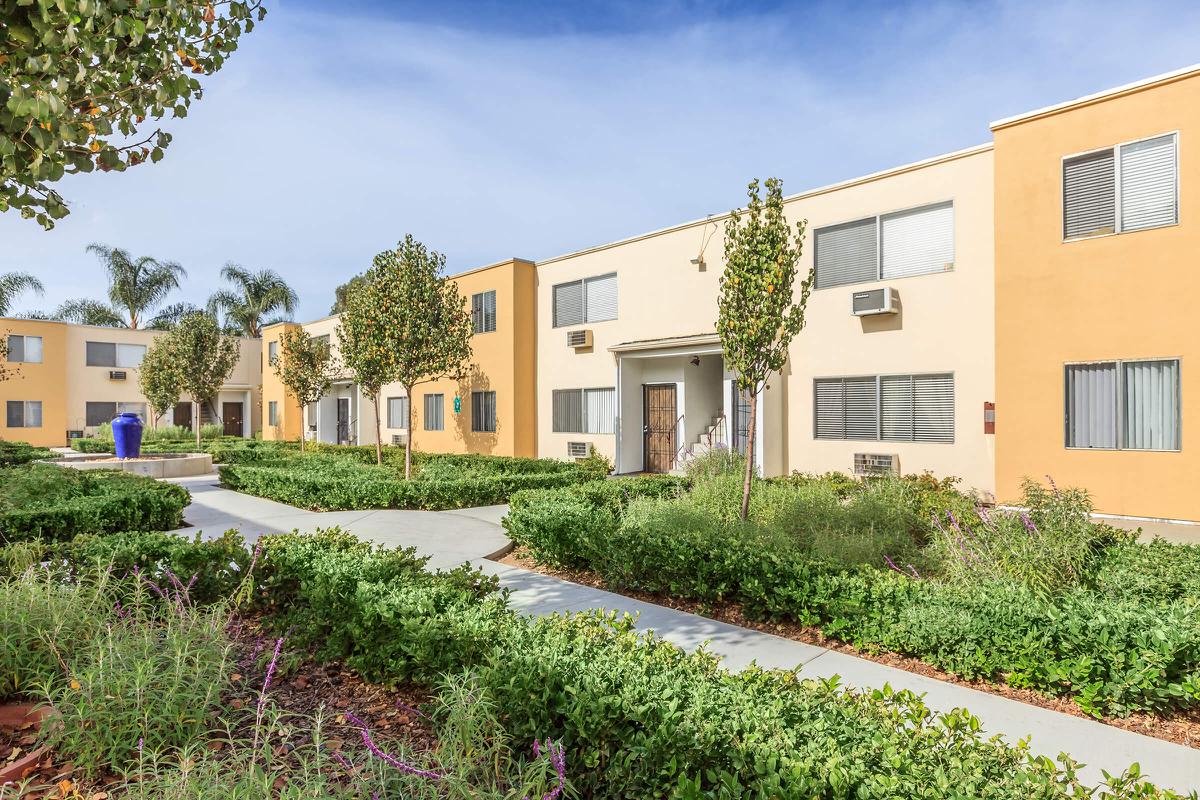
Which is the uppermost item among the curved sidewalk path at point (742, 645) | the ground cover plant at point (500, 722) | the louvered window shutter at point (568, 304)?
the louvered window shutter at point (568, 304)

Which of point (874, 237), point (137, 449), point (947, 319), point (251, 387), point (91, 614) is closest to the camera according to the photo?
point (91, 614)

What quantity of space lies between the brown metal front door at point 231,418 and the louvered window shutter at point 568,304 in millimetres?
27544

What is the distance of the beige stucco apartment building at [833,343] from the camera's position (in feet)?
37.4

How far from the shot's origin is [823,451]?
43.0ft

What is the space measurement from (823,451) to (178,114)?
12091mm

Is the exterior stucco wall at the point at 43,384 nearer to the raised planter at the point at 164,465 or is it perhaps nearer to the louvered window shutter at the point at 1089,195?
the raised planter at the point at 164,465

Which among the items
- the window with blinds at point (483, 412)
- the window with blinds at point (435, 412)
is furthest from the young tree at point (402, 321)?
the window with blinds at point (435, 412)

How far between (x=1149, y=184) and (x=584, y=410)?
12.4 m

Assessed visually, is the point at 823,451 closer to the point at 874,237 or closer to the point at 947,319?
the point at 947,319

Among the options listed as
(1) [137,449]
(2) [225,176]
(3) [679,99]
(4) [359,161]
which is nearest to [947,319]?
(3) [679,99]

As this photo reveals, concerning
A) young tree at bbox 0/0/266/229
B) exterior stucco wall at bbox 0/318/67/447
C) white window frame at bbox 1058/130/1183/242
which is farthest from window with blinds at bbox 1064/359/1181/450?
exterior stucco wall at bbox 0/318/67/447

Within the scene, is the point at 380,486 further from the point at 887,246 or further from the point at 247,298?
the point at 247,298

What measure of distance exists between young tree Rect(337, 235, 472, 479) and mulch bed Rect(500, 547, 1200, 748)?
30.1 feet

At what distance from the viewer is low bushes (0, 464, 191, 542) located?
7730 millimetres
